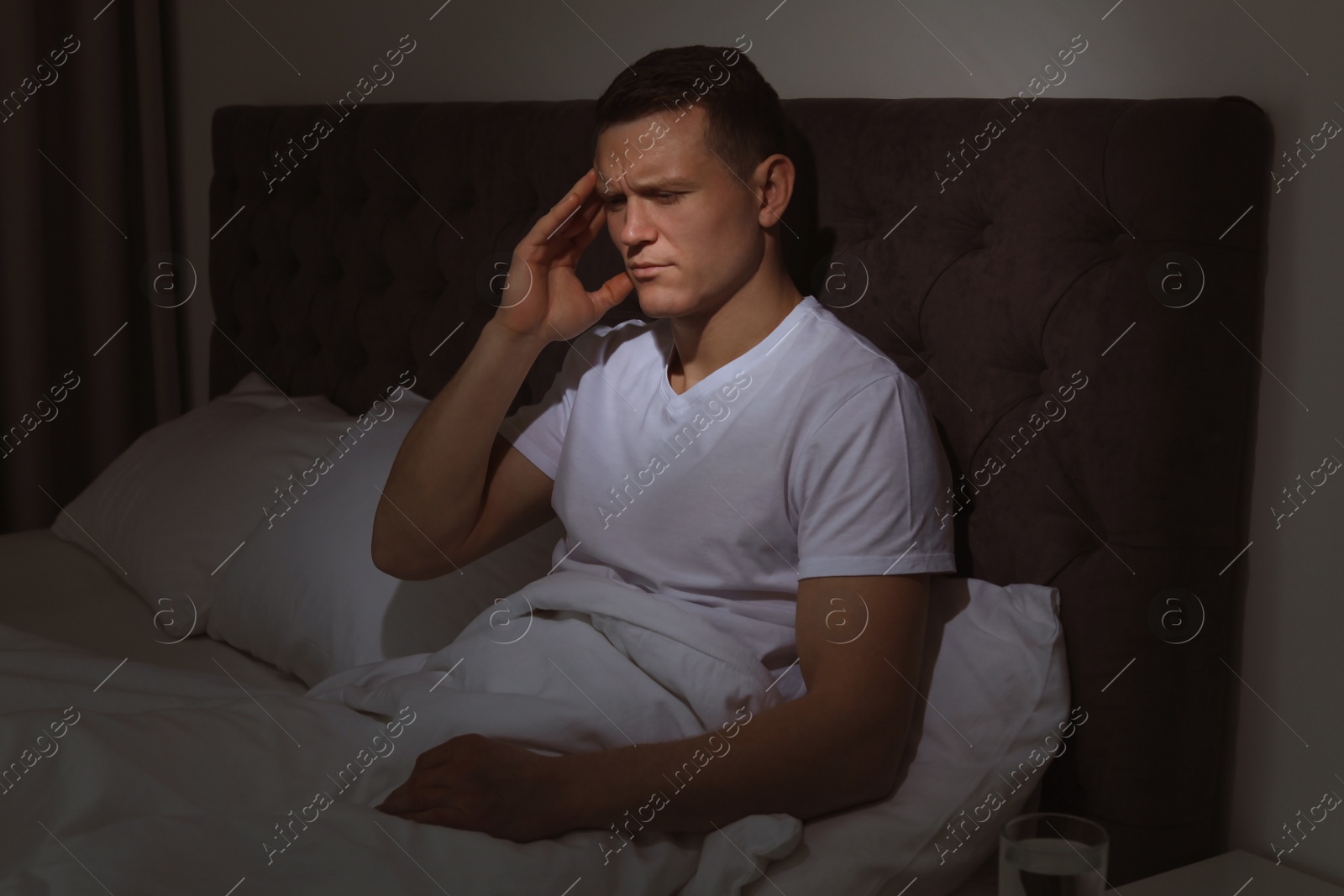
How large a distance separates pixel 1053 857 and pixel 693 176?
66 centimetres

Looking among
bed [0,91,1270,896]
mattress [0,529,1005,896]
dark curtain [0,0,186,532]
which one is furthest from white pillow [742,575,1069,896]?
dark curtain [0,0,186,532]

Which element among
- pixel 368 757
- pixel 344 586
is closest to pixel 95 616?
pixel 344 586

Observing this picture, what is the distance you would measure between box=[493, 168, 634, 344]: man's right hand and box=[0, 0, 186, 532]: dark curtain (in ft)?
5.09

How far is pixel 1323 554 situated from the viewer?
100cm

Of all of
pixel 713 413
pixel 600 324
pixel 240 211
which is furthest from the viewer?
pixel 240 211

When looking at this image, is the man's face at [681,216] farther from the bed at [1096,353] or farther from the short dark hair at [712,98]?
the bed at [1096,353]

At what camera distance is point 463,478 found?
1.26 metres

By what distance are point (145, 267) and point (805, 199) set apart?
1.80 metres

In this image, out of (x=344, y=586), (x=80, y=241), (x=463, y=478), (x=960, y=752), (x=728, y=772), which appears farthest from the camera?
(x=80, y=241)

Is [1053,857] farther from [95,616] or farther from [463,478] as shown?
[95,616]

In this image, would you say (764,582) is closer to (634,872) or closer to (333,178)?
(634,872)

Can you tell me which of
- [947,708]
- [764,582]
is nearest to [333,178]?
[764,582]

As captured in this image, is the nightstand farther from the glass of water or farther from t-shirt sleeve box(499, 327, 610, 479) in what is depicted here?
t-shirt sleeve box(499, 327, 610, 479)

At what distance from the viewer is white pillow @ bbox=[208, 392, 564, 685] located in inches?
53.3
